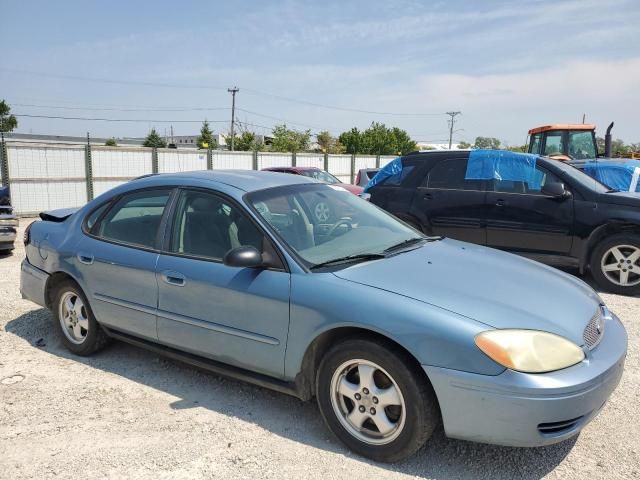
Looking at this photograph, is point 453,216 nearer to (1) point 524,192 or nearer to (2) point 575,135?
(1) point 524,192

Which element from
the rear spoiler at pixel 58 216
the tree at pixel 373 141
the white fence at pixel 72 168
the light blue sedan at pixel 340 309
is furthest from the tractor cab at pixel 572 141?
the tree at pixel 373 141

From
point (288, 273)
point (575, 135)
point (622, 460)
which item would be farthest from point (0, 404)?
point (575, 135)

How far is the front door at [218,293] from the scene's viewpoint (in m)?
3.09

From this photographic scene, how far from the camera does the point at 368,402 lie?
2.77 metres

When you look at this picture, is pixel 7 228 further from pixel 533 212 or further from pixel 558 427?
pixel 558 427

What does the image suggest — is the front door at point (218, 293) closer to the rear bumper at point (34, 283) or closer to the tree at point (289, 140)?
the rear bumper at point (34, 283)

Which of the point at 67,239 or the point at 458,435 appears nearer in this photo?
the point at 458,435

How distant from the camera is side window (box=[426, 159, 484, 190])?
7312 millimetres

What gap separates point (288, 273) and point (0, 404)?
7.16 ft

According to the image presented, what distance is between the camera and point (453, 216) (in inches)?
288

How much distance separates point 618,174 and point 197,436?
8.58 metres

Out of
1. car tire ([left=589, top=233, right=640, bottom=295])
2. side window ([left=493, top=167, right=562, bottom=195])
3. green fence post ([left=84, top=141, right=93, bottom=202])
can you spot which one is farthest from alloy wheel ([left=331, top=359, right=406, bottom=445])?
green fence post ([left=84, top=141, right=93, bottom=202])

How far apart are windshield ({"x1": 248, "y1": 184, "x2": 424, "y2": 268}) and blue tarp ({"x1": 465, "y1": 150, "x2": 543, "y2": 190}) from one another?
3572 mm

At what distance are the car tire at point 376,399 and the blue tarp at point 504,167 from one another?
5.01 meters
